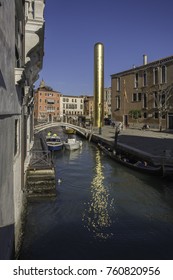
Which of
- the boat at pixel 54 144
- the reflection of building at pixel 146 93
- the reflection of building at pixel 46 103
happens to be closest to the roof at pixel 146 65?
the reflection of building at pixel 146 93

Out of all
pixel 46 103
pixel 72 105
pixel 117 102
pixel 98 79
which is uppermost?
pixel 98 79

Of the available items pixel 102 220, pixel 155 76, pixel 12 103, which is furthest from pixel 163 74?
pixel 12 103

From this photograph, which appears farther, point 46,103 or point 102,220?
point 46,103

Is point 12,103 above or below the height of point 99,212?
above

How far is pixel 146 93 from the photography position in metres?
43.1

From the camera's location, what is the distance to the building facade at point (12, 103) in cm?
537

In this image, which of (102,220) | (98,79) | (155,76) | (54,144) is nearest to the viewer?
(102,220)

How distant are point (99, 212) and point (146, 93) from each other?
3356 cm

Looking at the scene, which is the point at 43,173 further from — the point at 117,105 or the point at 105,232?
the point at 117,105

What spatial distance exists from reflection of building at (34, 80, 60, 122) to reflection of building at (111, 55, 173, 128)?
3856 centimetres

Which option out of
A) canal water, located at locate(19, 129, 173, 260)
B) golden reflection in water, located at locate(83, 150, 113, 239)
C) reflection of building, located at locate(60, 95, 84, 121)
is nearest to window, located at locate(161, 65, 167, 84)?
canal water, located at locate(19, 129, 173, 260)

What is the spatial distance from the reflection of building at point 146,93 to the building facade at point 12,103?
Result: 2646cm

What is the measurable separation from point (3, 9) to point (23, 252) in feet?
20.7

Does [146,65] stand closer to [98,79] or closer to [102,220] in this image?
[98,79]
